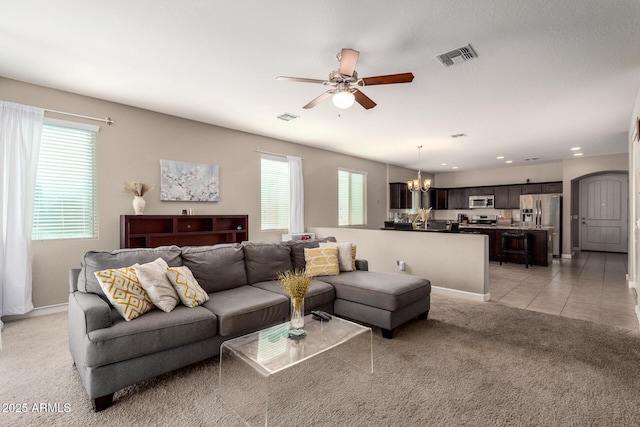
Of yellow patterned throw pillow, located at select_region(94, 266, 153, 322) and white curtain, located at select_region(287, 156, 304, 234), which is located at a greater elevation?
white curtain, located at select_region(287, 156, 304, 234)

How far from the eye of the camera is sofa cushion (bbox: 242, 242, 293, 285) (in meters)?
3.47

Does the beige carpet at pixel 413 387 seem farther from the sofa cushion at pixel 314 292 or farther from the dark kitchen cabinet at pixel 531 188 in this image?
the dark kitchen cabinet at pixel 531 188

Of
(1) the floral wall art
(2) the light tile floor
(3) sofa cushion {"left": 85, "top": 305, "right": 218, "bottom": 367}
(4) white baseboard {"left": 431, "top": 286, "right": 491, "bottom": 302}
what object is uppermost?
(1) the floral wall art

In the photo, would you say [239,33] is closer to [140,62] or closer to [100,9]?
[100,9]

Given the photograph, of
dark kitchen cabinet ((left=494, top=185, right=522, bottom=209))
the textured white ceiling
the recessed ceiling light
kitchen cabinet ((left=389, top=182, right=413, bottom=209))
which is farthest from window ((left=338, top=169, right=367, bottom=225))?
dark kitchen cabinet ((left=494, top=185, right=522, bottom=209))

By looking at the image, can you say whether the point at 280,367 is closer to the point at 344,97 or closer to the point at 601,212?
the point at 344,97

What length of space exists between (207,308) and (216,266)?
2.08 feet

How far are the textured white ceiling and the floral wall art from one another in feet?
2.57

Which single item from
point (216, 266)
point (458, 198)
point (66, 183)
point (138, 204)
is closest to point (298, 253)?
point (216, 266)

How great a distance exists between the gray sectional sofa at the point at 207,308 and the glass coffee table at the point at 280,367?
31 cm

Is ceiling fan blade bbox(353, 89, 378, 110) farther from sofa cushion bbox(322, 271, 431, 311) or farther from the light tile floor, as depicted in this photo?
the light tile floor

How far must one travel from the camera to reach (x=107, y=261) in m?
2.60

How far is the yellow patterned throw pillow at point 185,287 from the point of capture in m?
2.58

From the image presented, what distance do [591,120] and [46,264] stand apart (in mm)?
7930
